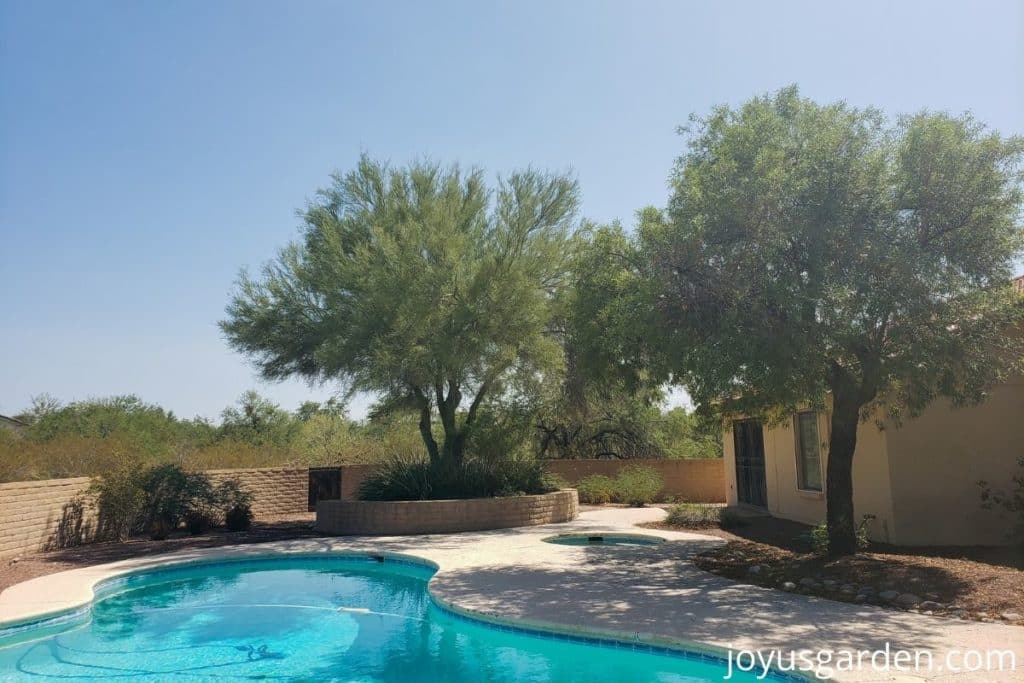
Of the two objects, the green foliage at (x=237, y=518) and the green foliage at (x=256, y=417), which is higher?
the green foliage at (x=256, y=417)

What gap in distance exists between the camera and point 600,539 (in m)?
13.9

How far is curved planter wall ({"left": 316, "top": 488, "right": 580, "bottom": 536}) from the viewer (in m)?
14.6

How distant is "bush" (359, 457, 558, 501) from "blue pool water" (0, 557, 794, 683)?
506 cm

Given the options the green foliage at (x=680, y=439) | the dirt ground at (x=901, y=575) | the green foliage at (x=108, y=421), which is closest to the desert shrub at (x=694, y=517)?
the dirt ground at (x=901, y=575)

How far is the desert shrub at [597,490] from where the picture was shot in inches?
808

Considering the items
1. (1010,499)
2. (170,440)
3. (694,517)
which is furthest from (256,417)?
(1010,499)

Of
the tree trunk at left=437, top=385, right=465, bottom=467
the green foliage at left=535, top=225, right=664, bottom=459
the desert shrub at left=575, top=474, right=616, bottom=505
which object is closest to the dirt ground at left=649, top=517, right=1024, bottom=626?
the green foliage at left=535, top=225, right=664, bottom=459

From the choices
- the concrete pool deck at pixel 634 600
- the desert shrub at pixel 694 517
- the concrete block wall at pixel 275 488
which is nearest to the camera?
the concrete pool deck at pixel 634 600

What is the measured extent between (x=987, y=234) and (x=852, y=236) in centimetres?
153

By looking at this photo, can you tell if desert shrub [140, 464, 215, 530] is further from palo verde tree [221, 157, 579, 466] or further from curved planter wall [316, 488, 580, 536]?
palo verde tree [221, 157, 579, 466]

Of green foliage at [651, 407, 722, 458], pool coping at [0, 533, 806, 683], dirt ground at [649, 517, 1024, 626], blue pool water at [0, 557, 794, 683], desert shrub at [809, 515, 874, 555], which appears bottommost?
blue pool water at [0, 557, 794, 683]

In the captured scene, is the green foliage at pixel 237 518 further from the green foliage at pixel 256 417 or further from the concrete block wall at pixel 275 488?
the green foliage at pixel 256 417

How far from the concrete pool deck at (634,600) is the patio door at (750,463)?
4.36 m

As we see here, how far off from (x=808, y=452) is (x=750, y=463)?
3.58 m
